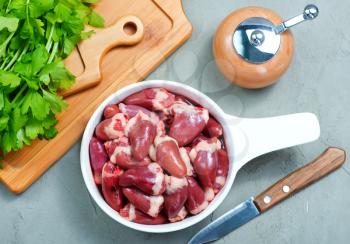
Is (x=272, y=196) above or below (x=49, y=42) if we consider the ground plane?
below

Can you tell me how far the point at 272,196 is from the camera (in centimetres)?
147

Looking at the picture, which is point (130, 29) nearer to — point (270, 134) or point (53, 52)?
point (53, 52)

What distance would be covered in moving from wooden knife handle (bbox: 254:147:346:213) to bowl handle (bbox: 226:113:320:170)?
0.49 ft

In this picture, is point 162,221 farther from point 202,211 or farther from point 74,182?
point 74,182

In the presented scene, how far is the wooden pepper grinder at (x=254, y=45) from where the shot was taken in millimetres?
1405

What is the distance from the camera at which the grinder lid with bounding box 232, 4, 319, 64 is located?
4.59 ft

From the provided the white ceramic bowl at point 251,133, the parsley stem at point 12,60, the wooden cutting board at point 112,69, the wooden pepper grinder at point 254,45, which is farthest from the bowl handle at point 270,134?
the parsley stem at point 12,60

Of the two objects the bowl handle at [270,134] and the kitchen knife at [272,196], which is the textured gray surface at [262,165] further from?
the bowl handle at [270,134]

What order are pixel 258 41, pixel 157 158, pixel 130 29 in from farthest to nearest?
1. pixel 130 29
2. pixel 258 41
3. pixel 157 158

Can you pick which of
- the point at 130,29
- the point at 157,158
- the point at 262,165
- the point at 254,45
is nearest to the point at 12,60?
the point at 130,29

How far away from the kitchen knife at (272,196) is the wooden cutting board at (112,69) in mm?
475

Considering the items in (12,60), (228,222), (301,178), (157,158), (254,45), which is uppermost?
(254,45)

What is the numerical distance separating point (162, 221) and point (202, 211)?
11 cm

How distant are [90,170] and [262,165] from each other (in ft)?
1.74
